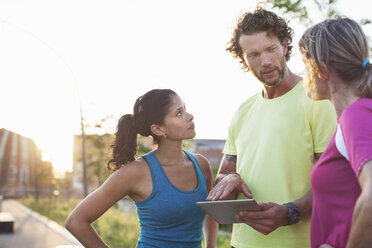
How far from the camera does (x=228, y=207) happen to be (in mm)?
2430

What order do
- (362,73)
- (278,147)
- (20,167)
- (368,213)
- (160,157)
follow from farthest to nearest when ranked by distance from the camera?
(20,167) < (160,157) < (278,147) < (362,73) < (368,213)

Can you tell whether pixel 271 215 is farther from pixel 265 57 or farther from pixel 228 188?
pixel 265 57

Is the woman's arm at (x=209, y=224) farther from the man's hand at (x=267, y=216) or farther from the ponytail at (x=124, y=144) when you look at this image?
the man's hand at (x=267, y=216)

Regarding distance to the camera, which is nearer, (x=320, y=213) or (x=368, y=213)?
(x=368, y=213)

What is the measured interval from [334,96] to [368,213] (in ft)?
1.79

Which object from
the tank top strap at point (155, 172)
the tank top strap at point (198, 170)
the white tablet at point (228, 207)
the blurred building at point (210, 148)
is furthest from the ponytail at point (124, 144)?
the blurred building at point (210, 148)

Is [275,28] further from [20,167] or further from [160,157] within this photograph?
[20,167]

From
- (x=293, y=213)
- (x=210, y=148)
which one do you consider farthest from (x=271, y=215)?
(x=210, y=148)

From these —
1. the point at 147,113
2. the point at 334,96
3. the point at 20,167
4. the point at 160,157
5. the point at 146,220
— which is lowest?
the point at 20,167

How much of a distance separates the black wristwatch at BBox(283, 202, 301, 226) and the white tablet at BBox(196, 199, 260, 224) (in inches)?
7.1

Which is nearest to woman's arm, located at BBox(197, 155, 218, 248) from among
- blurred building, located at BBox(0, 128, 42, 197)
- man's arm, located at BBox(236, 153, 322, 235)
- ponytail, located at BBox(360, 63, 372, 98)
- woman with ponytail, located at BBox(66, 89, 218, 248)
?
woman with ponytail, located at BBox(66, 89, 218, 248)

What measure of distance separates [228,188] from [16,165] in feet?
272

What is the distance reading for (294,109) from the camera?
269cm

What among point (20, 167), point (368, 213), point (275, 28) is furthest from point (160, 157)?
point (20, 167)
